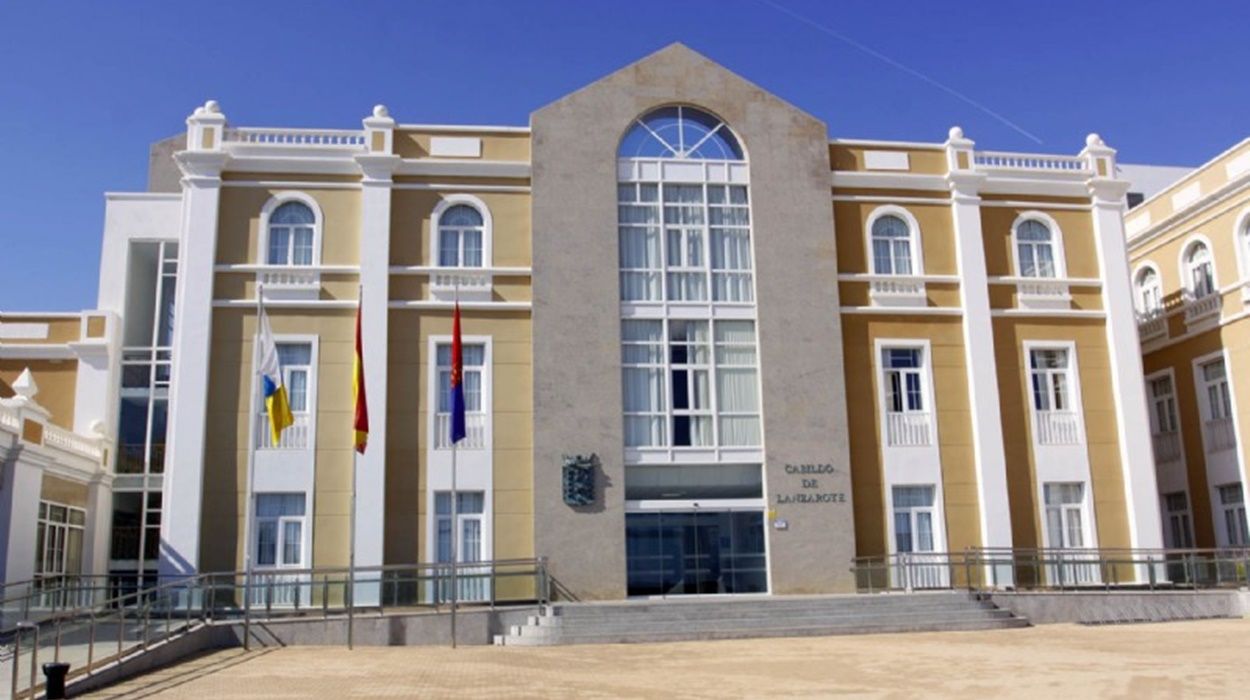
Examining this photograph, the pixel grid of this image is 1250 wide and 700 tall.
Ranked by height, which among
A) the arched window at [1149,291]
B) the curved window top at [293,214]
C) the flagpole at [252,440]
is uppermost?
the curved window top at [293,214]

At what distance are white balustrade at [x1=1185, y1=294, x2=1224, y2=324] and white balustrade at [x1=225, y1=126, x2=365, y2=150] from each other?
20.8 m

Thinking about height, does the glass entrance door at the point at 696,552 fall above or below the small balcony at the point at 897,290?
below

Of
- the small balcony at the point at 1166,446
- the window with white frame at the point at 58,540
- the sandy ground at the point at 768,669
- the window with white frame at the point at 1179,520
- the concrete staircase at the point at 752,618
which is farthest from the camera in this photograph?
the small balcony at the point at 1166,446

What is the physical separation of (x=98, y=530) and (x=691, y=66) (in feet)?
56.8

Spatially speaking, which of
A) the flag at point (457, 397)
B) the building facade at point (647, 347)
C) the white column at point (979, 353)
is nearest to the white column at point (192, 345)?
the building facade at point (647, 347)

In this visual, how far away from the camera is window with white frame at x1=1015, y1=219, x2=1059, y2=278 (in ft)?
91.6

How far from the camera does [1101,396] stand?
27047 millimetres

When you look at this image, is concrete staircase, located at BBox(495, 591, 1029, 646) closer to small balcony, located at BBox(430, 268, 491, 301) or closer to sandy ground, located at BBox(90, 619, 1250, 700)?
sandy ground, located at BBox(90, 619, 1250, 700)

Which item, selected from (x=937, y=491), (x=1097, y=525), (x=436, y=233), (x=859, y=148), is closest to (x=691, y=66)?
(x=859, y=148)

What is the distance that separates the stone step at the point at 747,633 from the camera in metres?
20.2

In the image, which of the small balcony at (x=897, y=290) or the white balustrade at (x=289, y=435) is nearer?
the white balustrade at (x=289, y=435)

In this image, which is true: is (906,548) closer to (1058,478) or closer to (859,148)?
(1058,478)

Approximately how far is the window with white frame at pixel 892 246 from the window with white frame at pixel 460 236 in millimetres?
9307

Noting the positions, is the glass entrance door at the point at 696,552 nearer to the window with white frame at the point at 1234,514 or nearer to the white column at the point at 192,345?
the white column at the point at 192,345
